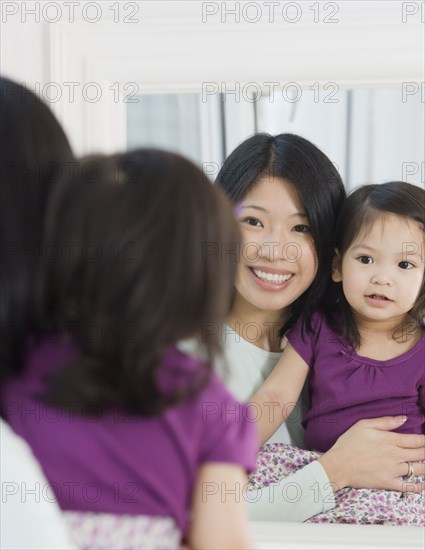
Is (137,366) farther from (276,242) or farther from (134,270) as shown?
(276,242)

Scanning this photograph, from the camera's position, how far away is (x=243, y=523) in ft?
2.95

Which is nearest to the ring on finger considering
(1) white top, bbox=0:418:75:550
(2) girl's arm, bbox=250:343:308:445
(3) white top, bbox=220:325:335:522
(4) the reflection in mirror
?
(3) white top, bbox=220:325:335:522

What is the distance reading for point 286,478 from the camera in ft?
5.34

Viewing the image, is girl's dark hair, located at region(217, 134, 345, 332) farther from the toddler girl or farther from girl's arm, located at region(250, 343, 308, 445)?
girl's arm, located at region(250, 343, 308, 445)

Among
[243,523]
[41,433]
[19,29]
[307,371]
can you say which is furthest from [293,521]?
[19,29]

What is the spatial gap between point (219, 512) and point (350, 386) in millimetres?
826

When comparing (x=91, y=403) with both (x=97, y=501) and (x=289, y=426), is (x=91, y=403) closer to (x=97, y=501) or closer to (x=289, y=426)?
(x=97, y=501)

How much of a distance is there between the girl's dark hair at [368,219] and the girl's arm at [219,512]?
84 centimetres

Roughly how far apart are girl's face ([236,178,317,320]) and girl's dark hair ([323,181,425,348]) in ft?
0.23

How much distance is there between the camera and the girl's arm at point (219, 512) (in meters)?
0.88

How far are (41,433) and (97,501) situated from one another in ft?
0.31

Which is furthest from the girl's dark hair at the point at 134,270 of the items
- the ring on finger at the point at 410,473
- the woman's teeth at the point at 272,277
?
the ring on finger at the point at 410,473

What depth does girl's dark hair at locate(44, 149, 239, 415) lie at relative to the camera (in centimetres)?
82

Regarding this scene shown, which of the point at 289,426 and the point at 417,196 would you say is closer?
the point at 417,196
